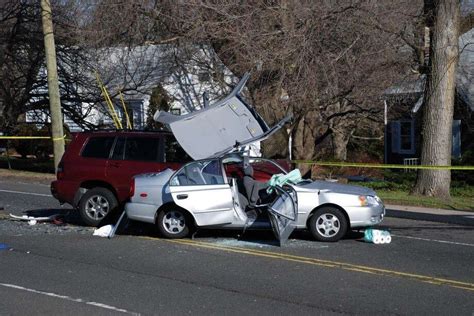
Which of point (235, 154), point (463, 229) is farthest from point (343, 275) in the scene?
point (463, 229)

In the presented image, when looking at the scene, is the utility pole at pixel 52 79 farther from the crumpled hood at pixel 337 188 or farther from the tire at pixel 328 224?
the tire at pixel 328 224

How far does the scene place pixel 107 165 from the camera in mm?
13523

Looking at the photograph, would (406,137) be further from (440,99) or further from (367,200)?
(367,200)

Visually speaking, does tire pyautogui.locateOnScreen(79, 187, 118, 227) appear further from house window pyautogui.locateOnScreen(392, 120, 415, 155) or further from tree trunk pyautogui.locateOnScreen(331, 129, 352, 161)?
house window pyautogui.locateOnScreen(392, 120, 415, 155)

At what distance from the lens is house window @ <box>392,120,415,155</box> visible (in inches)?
1243

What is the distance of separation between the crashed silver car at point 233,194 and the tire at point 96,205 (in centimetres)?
143

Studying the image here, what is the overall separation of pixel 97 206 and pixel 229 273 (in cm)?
481

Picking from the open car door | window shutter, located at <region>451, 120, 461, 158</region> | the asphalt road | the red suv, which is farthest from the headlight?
window shutter, located at <region>451, 120, 461, 158</region>

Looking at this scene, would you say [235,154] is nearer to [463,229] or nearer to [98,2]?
[463,229]

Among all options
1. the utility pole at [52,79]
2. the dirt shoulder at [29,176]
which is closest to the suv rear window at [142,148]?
the utility pole at [52,79]

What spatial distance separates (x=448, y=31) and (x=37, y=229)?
11.0m

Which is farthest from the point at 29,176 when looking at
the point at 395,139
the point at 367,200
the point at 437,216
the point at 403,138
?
the point at 403,138

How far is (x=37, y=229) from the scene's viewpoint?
515 inches

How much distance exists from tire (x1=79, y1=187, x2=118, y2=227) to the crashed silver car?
1433mm
